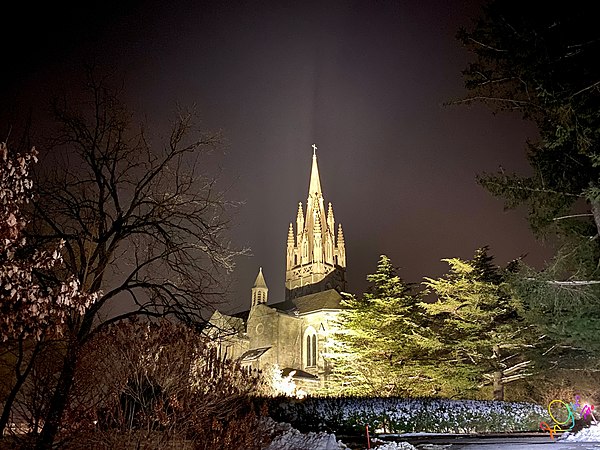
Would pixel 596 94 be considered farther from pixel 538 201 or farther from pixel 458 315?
pixel 458 315

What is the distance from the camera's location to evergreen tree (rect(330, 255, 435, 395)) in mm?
30031

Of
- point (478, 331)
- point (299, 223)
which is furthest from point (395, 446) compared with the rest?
point (299, 223)

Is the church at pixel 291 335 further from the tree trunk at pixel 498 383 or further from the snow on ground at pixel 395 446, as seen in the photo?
the snow on ground at pixel 395 446

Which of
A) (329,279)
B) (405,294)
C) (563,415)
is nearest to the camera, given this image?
(563,415)

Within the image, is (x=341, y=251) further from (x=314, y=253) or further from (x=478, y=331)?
(x=478, y=331)

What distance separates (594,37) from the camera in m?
10.2

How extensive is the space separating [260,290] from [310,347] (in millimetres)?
19197

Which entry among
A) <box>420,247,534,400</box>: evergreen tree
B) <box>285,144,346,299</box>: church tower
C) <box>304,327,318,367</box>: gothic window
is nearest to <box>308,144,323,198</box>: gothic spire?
<box>285,144,346,299</box>: church tower

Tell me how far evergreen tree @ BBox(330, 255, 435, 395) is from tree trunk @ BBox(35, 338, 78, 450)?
22.6 metres

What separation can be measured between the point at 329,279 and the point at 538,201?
2450 inches

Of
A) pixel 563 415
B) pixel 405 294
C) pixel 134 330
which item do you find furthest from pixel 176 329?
pixel 405 294

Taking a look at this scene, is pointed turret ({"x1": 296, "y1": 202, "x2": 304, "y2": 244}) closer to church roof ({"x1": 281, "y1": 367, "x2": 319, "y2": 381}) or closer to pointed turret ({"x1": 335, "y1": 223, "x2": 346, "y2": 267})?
pointed turret ({"x1": 335, "y1": 223, "x2": 346, "y2": 267})

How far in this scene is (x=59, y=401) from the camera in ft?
29.7

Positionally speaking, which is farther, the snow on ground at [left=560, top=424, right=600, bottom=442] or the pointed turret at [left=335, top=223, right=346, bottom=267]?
the pointed turret at [left=335, top=223, right=346, bottom=267]
